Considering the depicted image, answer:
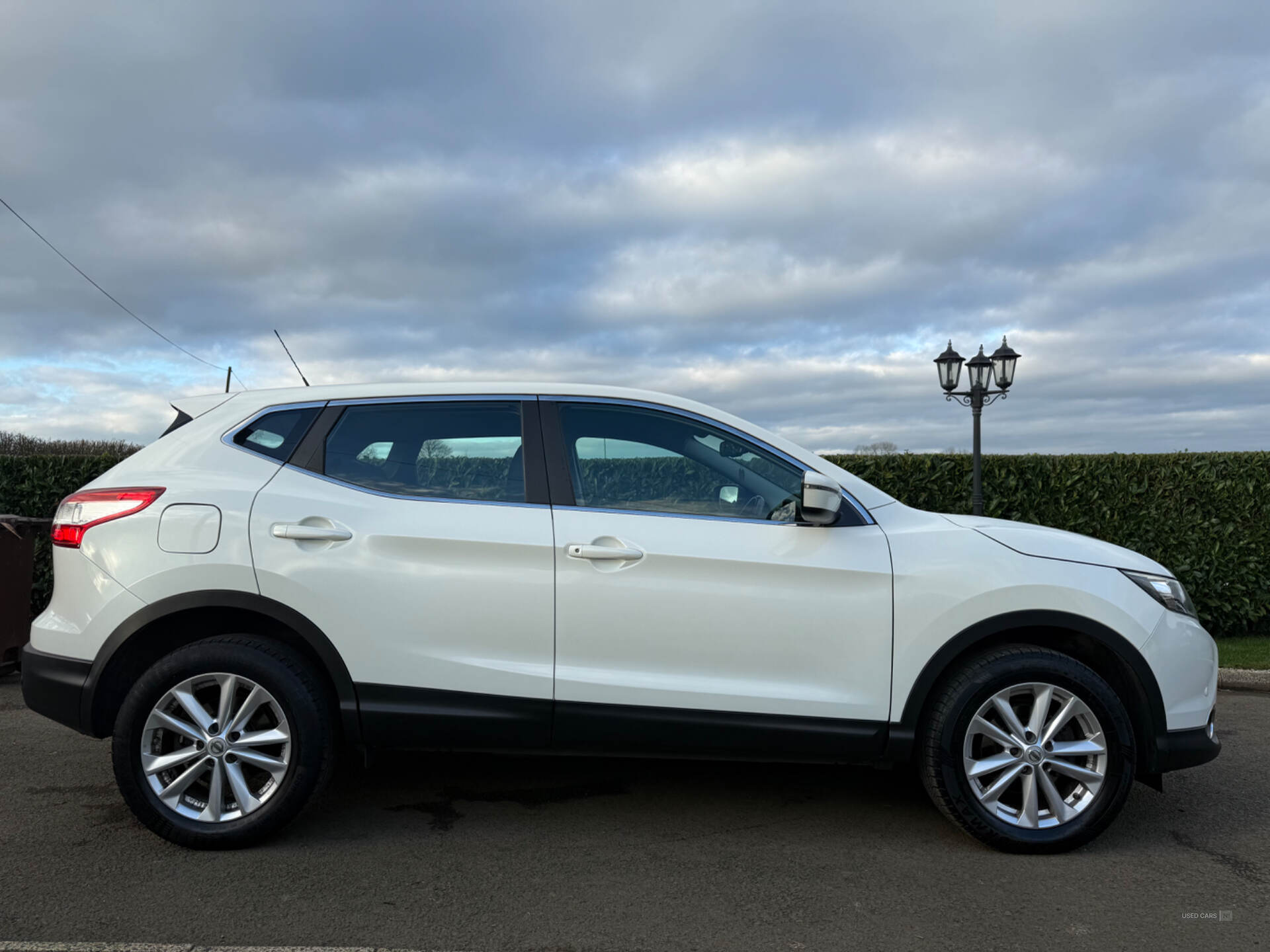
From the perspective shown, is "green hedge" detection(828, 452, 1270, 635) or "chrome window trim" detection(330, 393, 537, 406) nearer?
"chrome window trim" detection(330, 393, 537, 406)

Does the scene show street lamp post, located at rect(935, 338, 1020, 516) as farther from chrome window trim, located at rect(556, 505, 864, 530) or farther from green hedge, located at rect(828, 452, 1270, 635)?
chrome window trim, located at rect(556, 505, 864, 530)

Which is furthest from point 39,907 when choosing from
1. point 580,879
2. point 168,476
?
point 580,879

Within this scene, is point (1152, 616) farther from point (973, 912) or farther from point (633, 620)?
point (633, 620)

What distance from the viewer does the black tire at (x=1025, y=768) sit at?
11.5 feet

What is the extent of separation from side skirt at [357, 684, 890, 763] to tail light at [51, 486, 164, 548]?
1148 mm

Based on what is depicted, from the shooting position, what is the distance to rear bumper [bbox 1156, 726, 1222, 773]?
357 cm

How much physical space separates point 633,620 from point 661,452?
0.75m

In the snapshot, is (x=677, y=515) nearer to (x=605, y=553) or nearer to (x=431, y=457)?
(x=605, y=553)

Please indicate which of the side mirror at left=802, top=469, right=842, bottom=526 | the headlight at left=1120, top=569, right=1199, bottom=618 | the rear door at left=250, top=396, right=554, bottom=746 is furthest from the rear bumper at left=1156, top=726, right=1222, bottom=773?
the rear door at left=250, top=396, right=554, bottom=746

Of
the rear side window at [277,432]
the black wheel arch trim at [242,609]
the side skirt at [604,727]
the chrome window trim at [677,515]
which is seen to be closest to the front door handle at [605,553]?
the chrome window trim at [677,515]

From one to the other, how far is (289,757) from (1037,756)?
2.88 metres

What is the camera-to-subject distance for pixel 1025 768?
3543 mm

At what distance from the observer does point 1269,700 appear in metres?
6.74

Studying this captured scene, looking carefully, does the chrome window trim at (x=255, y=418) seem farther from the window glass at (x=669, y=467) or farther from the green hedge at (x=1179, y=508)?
the green hedge at (x=1179, y=508)
